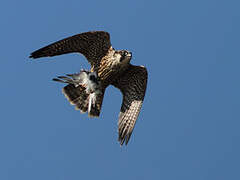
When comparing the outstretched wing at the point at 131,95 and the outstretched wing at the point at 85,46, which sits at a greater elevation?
the outstretched wing at the point at 85,46

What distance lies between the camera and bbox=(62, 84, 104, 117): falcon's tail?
14539 millimetres

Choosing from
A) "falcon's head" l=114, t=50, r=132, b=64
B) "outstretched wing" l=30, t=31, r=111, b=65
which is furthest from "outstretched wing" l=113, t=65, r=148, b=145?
"outstretched wing" l=30, t=31, r=111, b=65

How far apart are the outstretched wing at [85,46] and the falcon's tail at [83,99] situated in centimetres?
81

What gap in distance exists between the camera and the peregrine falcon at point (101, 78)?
13.9 m

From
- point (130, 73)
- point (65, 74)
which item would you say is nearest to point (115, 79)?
point (130, 73)

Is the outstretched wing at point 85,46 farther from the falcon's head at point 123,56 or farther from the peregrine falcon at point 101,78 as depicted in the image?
the falcon's head at point 123,56

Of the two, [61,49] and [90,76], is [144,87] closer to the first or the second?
[90,76]

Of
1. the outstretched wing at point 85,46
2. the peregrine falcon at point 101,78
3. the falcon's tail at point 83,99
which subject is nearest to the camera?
the outstretched wing at point 85,46

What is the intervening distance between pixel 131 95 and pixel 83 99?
131 cm

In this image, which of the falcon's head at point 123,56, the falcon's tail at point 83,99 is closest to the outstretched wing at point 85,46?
the falcon's head at point 123,56

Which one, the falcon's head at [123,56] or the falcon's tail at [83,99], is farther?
the falcon's tail at [83,99]

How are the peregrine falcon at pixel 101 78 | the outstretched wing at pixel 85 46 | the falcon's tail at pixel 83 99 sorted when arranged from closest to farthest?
the outstretched wing at pixel 85 46 < the peregrine falcon at pixel 101 78 < the falcon's tail at pixel 83 99

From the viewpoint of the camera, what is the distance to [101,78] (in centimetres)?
1430

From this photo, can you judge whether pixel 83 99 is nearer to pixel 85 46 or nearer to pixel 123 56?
pixel 85 46
